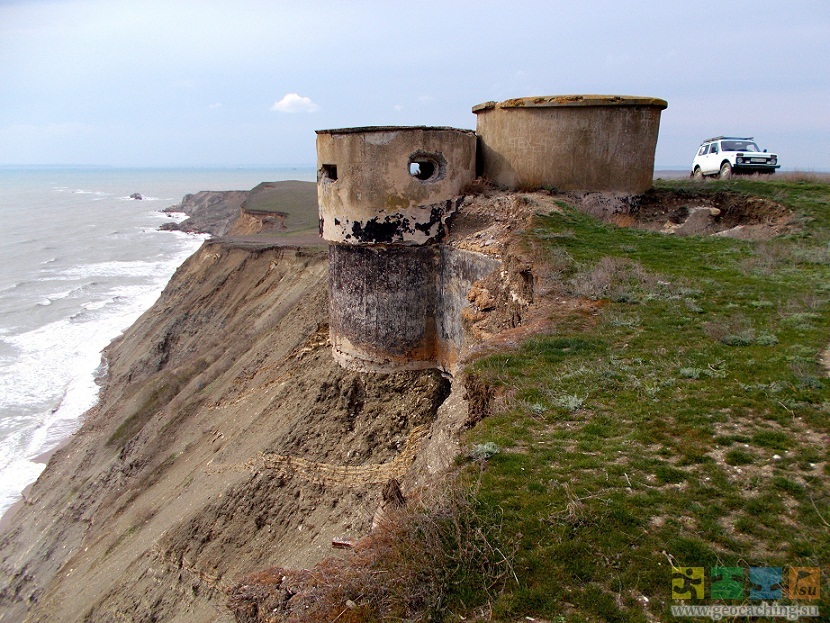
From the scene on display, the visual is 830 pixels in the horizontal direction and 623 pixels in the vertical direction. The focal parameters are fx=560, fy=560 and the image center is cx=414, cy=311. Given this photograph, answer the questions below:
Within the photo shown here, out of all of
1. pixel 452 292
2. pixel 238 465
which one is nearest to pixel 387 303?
pixel 452 292

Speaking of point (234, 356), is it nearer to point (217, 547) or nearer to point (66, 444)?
point (66, 444)

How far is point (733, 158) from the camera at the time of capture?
1931 cm

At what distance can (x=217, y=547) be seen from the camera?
436 inches

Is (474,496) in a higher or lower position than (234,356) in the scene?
higher

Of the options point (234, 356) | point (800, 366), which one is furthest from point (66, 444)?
point (800, 366)

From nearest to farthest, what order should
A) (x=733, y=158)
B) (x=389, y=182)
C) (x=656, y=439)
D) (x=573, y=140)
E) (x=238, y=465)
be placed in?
(x=656, y=439) → (x=389, y=182) → (x=238, y=465) → (x=573, y=140) → (x=733, y=158)

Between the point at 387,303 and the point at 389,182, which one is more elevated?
the point at 389,182

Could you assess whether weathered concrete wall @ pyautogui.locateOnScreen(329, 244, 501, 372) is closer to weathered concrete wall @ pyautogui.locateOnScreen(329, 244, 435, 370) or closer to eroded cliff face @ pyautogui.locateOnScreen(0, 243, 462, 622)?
weathered concrete wall @ pyautogui.locateOnScreen(329, 244, 435, 370)

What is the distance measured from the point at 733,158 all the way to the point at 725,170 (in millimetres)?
470

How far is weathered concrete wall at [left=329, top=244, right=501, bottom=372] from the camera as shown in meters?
12.7

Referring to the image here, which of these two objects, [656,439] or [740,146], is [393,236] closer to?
[656,439]

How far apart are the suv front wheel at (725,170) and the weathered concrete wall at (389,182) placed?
11499 millimetres

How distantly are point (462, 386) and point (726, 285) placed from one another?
521 centimetres

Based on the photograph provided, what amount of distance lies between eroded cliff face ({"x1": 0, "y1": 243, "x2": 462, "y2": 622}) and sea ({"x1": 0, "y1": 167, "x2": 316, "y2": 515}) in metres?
1.84
